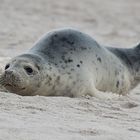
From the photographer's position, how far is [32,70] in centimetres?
516

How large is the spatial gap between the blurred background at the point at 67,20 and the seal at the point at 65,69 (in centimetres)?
243

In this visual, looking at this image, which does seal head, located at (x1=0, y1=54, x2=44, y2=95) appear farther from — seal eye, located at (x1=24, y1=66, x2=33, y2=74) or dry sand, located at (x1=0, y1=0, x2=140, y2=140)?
dry sand, located at (x1=0, y1=0, x2=140, y2=140)

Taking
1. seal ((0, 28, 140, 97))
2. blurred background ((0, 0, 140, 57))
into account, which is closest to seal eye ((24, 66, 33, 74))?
seal ((0, 28, 140, 97))

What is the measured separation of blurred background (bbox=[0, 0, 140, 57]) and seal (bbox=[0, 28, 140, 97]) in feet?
7.96

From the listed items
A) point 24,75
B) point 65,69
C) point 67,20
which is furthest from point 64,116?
point 67,20

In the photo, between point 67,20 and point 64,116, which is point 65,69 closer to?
point 64,116

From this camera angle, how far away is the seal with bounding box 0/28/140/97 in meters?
5.12

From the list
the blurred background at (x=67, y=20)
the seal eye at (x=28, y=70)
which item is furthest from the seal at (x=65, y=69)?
the blurred background at (x=67, y=20)

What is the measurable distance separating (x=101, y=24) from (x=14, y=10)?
171cm

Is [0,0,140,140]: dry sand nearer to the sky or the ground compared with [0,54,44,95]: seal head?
nearer to the ground

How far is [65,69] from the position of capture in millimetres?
5434

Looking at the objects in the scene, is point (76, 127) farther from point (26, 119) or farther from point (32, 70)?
point (32, 70)

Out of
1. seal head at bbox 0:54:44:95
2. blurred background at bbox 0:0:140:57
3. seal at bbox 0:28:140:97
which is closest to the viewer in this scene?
seal head at bbox 0:54:44:95

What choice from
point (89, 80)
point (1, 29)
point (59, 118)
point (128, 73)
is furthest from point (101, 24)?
point (59, 118)
